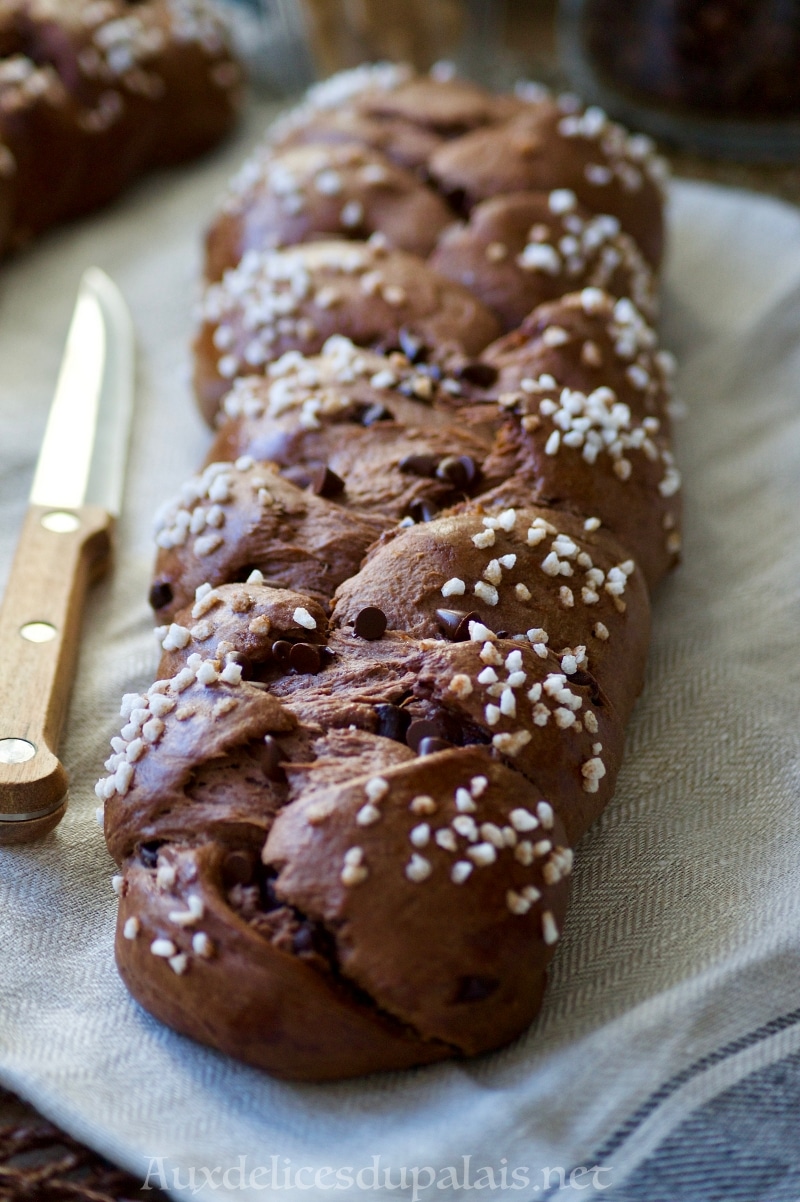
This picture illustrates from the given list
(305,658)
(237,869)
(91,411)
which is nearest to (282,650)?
(305,658)

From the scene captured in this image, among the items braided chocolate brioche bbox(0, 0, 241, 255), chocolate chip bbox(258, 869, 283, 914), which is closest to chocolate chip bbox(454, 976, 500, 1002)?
chocolate chip bbox(258, 869, 283, 914)

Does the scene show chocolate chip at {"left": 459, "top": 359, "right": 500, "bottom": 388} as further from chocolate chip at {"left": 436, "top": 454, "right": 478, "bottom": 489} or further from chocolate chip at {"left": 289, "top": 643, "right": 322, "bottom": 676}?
chocolate chip at {"left": 289, "top": 643, "right": 322, "bottom": 676}

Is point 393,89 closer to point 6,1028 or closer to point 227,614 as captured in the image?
point 227,614

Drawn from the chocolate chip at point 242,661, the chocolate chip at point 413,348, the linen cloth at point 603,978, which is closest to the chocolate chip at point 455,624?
the chocolate chip at point 242,661

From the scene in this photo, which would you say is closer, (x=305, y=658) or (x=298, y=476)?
(x=305, y=658)

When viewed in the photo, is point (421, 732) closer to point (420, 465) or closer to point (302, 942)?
point (302, 942)
